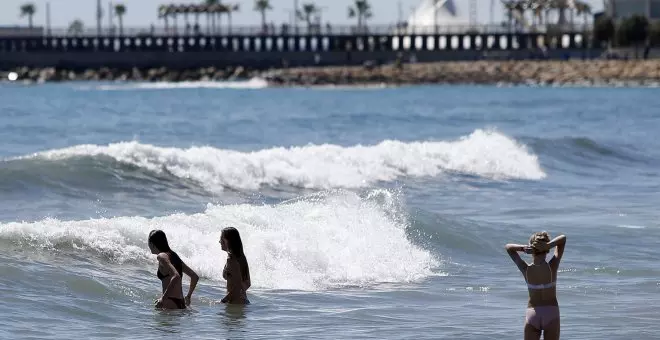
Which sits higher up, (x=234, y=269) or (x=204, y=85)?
(x=234, y=269)

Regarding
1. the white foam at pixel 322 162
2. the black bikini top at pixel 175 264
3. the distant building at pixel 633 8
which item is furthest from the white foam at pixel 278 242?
the distant building at pixel 633 8

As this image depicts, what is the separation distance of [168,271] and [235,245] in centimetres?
74

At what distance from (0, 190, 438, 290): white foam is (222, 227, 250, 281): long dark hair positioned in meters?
2.00

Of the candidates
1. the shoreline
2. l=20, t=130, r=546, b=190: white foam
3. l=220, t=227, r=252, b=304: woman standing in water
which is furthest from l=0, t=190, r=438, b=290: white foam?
the shoreline

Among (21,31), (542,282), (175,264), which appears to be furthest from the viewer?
(21,31)

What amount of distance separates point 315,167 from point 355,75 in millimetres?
113890

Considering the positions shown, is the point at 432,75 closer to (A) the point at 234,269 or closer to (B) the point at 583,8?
(B) the point at 583,8

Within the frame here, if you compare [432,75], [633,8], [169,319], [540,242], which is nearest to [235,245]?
[169,319]

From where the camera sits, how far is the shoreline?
424 ft

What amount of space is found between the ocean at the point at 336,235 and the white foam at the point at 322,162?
65 millimetres

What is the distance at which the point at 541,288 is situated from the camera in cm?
1082

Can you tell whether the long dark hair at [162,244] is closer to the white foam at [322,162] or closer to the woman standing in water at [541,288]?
the woman standing in water at [541,288]

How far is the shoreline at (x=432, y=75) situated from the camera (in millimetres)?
129375

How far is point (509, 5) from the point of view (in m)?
188
